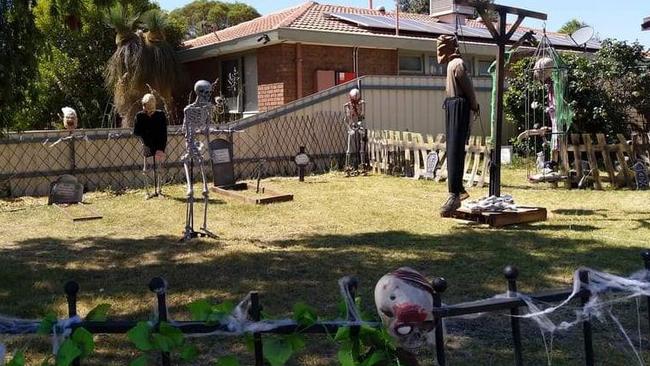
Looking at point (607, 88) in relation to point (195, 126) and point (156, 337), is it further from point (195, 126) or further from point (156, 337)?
point (156, 337)

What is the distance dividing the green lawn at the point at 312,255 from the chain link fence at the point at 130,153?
1.25 metres

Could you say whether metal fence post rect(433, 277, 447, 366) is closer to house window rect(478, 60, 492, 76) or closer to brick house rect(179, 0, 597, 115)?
brick house rect(179, 0, 597, 115)

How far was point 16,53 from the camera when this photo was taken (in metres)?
5.88

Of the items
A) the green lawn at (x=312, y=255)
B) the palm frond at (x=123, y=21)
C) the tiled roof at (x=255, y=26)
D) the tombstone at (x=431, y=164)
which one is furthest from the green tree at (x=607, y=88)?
the palm frond at (x=123, y=21)

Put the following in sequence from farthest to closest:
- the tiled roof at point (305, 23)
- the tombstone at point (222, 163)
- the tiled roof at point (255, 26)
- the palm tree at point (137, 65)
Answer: the tiled roof at point (255, 26)
the palm tree at point (137, 65)
the tiled roof at point (305, 23)
the tombstone at point (222, 163)

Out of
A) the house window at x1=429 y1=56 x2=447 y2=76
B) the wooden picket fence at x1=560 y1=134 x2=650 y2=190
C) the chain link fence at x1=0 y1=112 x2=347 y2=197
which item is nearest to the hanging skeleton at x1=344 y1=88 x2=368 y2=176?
the chain link fence at x1=0 y1=112 x2=347 y2=197

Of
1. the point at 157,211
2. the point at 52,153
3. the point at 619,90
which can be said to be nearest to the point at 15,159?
the point at 52,153

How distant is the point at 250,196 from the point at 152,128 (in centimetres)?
198

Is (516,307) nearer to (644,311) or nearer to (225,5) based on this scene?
(644,311)

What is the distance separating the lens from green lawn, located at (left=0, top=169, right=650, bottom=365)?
417cm

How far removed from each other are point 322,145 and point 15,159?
20.7 ft

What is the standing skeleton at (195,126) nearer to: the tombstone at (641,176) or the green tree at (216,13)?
the tombstone at (641,176)

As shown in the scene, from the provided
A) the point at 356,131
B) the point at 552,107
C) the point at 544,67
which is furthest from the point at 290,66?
the point at 552,107

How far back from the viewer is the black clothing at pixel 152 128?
10711 millimetres
